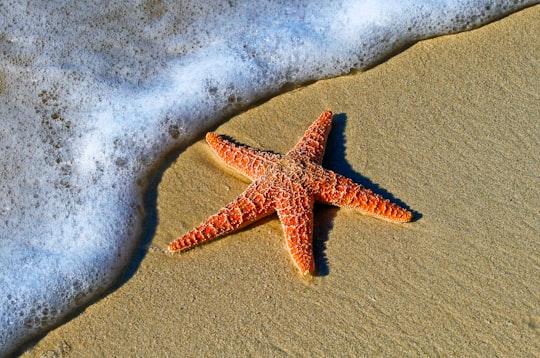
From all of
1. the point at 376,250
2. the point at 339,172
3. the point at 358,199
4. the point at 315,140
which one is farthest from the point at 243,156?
the point at 376,250

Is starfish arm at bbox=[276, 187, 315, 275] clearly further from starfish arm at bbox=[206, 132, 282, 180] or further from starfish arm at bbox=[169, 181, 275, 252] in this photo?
starfish arm at bbox=[206, 132, 282, 180]

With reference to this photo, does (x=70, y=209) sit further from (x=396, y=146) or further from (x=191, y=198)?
(x=396, y=146)

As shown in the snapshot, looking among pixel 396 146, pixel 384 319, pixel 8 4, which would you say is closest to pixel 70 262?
pixel 384 319

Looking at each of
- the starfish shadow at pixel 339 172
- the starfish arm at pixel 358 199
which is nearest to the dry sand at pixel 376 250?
the starfish shadow at pixel 339 172

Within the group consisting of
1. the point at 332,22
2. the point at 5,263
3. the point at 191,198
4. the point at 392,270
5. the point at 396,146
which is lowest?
the point at 5,263

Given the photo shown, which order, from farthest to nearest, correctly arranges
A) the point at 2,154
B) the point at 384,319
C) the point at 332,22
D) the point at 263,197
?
the point at 332,22, the point at 2,154, the point at 263,197, the point at 384,319

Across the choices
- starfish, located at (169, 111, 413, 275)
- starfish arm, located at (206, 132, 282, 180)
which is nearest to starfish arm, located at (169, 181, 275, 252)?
starfish, located at (169, 111, 413, 275)

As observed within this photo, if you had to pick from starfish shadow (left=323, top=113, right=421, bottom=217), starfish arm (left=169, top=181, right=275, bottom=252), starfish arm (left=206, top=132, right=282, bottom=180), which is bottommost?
starfish arm (left=169, top=181, right=275, bottom=252)

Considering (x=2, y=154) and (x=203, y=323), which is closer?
(x=203, y=323)

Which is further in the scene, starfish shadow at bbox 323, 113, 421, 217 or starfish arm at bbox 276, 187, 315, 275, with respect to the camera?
starfish shadow at bbox 323, 113, 421, 217
